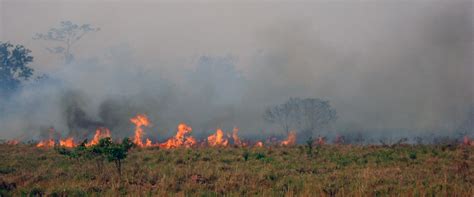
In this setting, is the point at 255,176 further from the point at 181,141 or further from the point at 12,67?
the point at 12,67

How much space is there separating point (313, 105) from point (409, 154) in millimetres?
43608

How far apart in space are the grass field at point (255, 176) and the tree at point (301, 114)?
42.3 meters

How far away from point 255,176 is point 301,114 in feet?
176

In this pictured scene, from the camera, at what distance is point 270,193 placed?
580 inches

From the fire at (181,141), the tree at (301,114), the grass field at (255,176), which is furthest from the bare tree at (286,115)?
the grass field at (255,176)

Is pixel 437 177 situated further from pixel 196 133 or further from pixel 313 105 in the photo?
pixel 313 105

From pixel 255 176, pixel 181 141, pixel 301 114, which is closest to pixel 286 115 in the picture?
pixel 301 114

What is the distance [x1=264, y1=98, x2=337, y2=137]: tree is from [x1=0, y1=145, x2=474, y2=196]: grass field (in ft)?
139

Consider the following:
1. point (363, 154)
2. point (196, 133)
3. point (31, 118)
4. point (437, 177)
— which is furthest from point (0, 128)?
point (437, 177)

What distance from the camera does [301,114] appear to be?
70.7m

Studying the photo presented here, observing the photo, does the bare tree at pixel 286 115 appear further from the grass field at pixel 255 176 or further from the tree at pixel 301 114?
the grass field at pixel 255 176

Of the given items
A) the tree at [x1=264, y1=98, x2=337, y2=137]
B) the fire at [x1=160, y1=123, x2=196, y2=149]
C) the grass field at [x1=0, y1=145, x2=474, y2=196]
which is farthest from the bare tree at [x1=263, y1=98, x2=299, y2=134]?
the grass field at [x1=0, y1=145, x2=474, y2=196]

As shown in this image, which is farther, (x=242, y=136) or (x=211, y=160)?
(x=242, y=136)

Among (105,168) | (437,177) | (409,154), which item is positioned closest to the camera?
(437,177)
